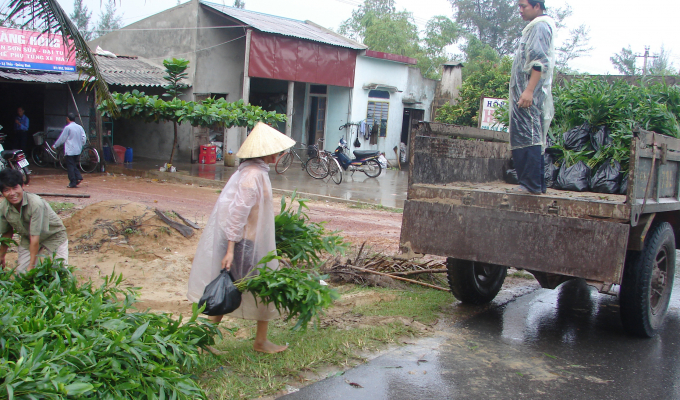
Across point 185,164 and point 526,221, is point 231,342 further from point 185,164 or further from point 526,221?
point 185,164

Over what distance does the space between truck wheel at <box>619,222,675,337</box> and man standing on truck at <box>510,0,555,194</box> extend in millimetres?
924

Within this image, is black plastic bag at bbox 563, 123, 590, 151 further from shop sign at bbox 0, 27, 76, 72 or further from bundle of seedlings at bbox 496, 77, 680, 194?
shop sign at bbox 0, 27, 76, 72

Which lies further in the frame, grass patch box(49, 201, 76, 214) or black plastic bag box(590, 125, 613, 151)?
grass patch box(49, 201, 76, 214)

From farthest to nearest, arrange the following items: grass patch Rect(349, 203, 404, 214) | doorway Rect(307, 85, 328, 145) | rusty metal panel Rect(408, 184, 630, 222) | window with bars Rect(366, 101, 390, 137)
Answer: window with bars Rect(366, 101, 390, 137) < doorway Rect(307, 85, 328, 145) < grass patch Rect(349, 203, 404, 214) < rusty metal panel Rect(408, 184, 630, 222)

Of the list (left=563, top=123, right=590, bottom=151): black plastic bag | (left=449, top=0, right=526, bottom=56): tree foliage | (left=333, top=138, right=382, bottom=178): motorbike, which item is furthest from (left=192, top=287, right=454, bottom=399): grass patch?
(left=449, top=0, right=526, bottom=56): tree foliage

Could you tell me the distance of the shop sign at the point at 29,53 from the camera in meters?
13.4

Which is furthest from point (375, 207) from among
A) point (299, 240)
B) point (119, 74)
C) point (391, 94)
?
point (391, 94)

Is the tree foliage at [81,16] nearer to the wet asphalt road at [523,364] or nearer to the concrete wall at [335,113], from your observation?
the concrete wall at [335,113]

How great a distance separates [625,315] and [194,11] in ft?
52.4

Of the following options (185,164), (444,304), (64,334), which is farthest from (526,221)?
(185,164)

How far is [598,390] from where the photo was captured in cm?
368

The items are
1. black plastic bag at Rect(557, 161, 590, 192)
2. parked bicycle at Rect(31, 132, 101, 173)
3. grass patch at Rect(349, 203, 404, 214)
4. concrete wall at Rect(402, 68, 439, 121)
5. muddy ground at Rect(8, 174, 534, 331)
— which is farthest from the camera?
concrete wall at Rect(402, 68, 439, 121)

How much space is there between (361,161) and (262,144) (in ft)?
45.3

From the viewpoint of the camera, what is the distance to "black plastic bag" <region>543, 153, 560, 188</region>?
581 centimetres
